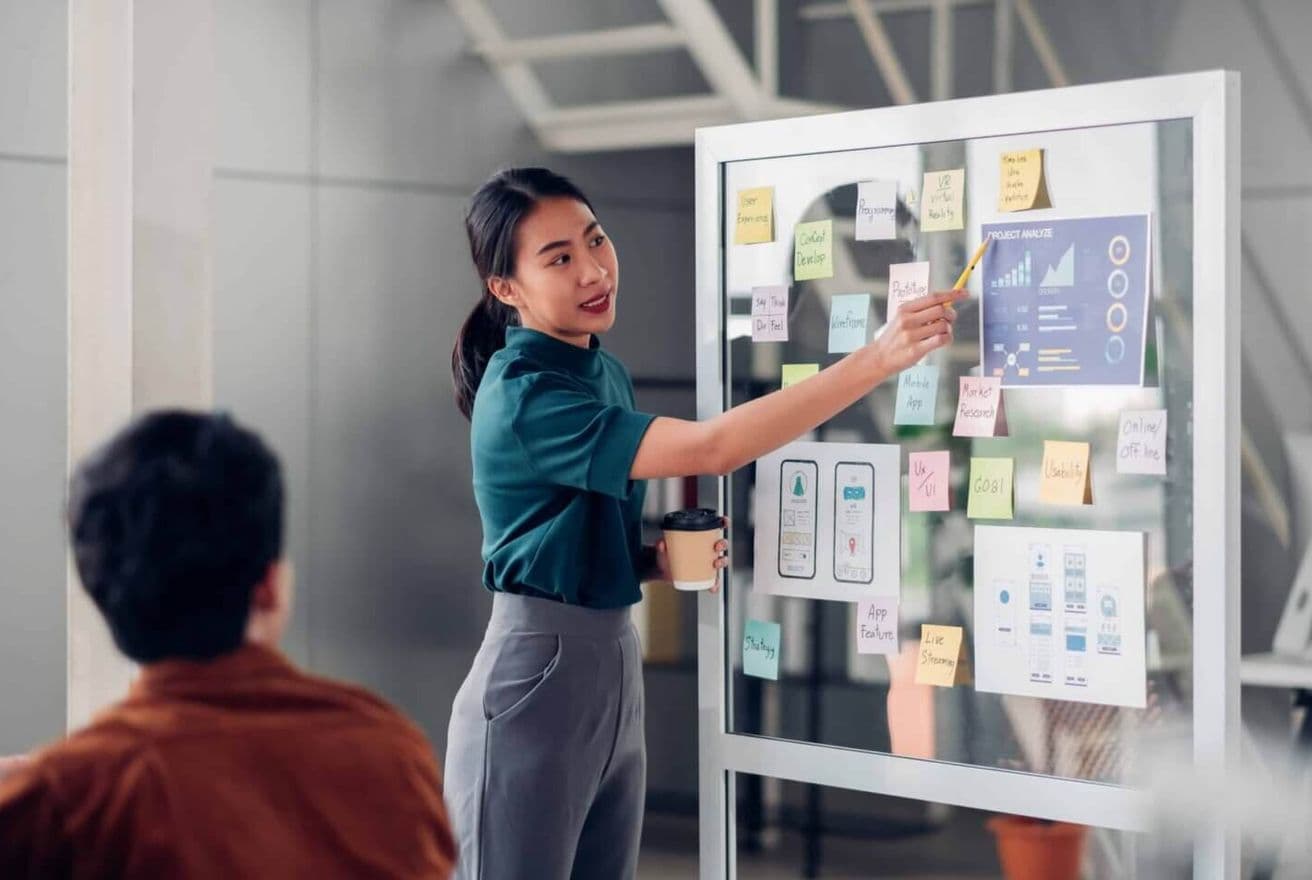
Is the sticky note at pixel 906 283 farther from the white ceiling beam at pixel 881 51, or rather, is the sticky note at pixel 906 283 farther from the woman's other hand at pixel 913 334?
the white ceiling beam at pixel 881 51

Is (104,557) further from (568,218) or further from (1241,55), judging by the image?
(1241,55)

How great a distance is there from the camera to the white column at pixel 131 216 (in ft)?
7.70

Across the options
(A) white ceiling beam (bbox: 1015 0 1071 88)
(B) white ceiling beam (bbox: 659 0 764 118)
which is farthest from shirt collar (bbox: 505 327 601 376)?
(A) white ceiling beam (bbox: 1015 0 1071 88)

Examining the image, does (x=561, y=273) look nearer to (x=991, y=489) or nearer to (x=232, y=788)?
(x=991, y=489)

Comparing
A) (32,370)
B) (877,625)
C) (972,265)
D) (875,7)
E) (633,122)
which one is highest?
(875,7)

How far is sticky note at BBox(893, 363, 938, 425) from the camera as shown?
86.6 inches

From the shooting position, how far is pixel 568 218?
2170 mm

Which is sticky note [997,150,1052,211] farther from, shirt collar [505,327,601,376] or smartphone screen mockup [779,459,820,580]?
shirt collar [505,327,601,376]

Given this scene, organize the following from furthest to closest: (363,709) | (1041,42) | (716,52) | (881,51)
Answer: (1041,42) < (881,51) < (716,52) < (363,709)

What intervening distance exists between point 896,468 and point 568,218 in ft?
1.97

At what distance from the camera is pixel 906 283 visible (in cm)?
223

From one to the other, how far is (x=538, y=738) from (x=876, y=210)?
909mm

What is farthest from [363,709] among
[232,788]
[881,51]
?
[881,51]

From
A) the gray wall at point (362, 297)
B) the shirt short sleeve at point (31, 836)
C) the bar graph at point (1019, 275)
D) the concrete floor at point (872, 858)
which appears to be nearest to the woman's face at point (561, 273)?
the bar graph at point (1019, 275)
